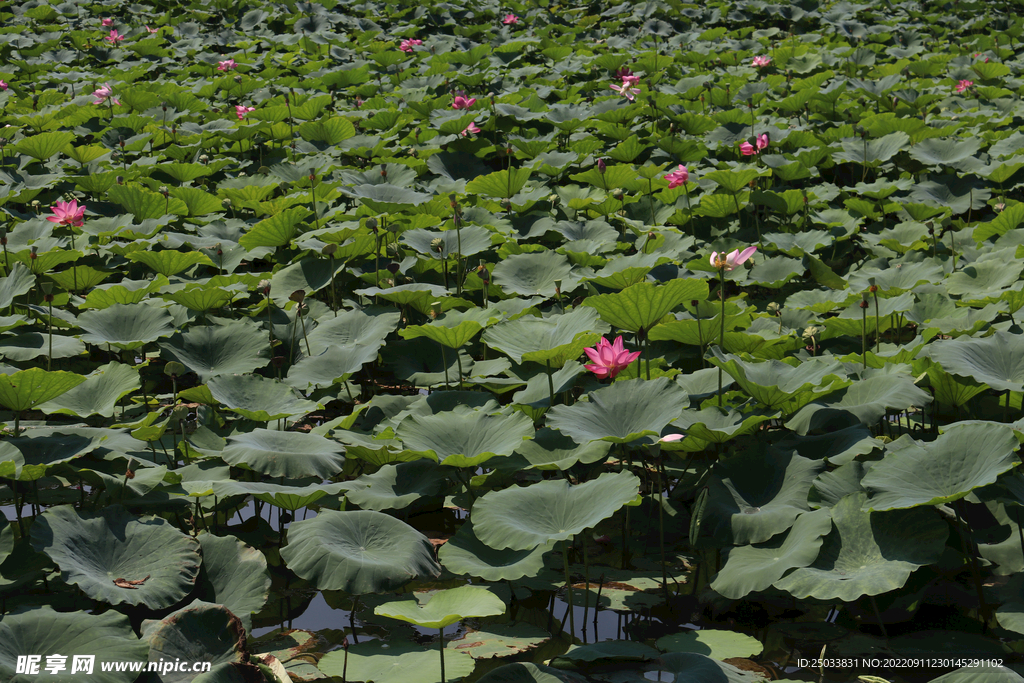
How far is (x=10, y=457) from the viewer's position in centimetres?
166

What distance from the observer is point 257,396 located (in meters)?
2.28

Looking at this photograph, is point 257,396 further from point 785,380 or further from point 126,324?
point 785,380

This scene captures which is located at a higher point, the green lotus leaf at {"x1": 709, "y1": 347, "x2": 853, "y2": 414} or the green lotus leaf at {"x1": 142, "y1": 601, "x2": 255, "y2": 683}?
the green lotus leaf at {"x1": 709, "y1": 347, "x2": 853, "y2": 414}

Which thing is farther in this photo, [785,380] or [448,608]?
[785,380]

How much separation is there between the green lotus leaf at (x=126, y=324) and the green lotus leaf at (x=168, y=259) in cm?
44

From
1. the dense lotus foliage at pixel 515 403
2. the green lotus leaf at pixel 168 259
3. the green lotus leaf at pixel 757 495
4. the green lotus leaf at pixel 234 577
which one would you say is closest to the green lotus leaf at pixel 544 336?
the dense lotus foliage at pixel 515 403

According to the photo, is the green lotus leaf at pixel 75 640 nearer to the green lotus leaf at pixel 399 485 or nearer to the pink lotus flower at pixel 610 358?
the green lotus leaf at pixel 399 485

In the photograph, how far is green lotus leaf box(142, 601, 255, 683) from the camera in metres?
1.39

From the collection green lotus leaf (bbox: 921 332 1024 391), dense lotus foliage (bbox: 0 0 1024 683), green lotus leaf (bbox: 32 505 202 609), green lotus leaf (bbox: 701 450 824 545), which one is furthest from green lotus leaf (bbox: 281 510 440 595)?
green lotus leaf (bbox: 921 332 1024 391)

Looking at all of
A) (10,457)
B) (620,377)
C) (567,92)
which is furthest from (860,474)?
(567,92)

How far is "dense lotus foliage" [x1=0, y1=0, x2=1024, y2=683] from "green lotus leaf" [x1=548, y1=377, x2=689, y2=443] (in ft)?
0.03

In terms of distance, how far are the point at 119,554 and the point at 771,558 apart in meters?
1.44

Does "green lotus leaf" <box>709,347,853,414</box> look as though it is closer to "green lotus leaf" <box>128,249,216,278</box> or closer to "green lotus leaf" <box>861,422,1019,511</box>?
"green lotus leaf" <box>861,422,1019,511</box>

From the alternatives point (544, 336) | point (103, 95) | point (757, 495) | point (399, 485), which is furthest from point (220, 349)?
point (103, 95)
